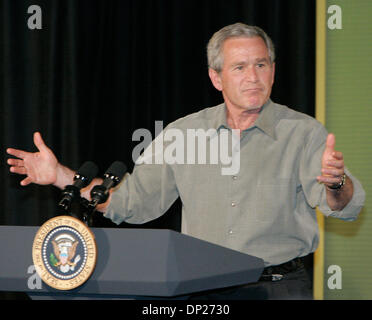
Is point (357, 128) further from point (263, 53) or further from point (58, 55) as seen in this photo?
point (58, 55)

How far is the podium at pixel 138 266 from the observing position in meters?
1.32

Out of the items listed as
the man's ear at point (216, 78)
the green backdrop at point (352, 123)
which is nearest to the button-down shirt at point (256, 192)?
the man's ear at point (216, 78)

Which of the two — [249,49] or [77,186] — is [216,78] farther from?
[77,186]

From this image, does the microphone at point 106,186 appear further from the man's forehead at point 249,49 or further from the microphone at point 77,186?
the man's forehead at point 249,49

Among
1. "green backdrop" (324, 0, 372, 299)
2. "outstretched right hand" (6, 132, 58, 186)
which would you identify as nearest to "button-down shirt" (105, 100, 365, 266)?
"outstretched right hand" (6, 132, 58, 186)

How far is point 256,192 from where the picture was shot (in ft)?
7.22

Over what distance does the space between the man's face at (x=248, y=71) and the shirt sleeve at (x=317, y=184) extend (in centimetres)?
27

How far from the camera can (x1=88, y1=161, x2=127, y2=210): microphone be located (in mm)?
1519

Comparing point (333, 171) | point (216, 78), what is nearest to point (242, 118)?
point (216, 78)

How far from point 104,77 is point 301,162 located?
132cm

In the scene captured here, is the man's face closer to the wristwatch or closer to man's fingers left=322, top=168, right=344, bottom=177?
the wristwatch

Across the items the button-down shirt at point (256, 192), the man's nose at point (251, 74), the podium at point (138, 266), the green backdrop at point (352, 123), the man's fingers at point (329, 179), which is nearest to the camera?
the podium at point (138, 266)

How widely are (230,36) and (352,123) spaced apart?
94cm
